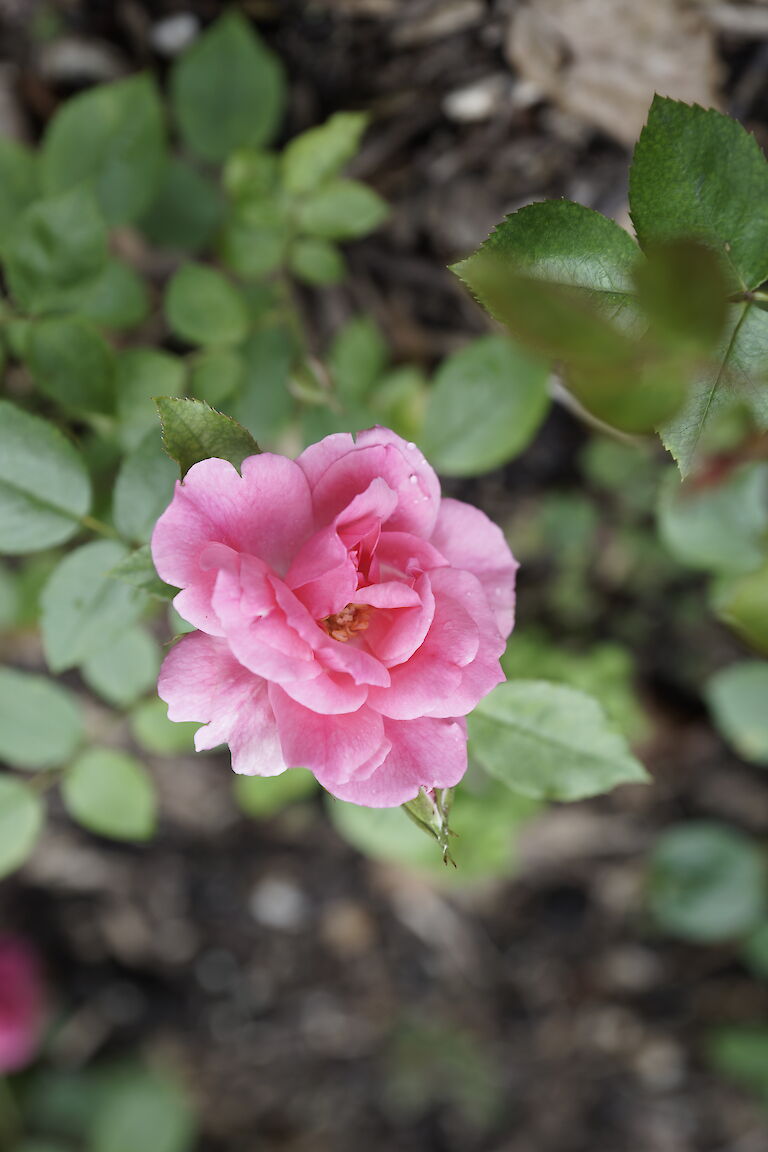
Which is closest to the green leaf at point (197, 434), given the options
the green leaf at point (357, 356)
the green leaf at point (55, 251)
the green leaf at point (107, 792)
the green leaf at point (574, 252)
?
the green leaf at point (574, 252)

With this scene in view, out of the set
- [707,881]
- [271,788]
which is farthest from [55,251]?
[707,881]

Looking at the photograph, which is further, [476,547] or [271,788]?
[271,788]

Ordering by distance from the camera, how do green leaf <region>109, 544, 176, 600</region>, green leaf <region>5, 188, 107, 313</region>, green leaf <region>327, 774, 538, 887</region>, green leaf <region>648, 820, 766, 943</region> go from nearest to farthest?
1. green leaf <region>109, 544, 176, 600</region>
2. green leaf <region>5, 188, 107, 313</region>
3. green leaf <region>327, 774, 538, 887</region>
4. green leaf <region>648, 820, 766, 943</region>

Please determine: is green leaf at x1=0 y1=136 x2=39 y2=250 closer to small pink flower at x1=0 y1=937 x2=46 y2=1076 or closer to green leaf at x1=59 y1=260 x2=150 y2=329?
green leaf at x1=59 y1=260 x2=150 y2=329

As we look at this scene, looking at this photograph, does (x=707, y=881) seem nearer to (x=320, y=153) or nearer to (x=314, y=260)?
(x=314, y=260)

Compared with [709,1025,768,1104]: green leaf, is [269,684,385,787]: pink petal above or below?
above

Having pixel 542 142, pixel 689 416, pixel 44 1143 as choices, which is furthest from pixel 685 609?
pixel 44 1143

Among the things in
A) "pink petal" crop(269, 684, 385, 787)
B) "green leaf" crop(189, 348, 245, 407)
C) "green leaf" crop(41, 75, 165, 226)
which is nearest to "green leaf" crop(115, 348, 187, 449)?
"green leaf" crop(189, 348, 245, 407)

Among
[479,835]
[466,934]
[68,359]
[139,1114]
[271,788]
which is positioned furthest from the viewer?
[466,934]
